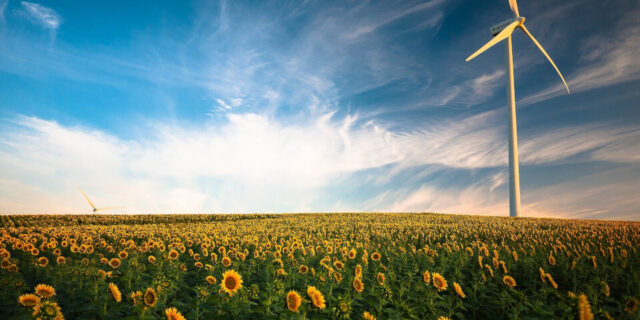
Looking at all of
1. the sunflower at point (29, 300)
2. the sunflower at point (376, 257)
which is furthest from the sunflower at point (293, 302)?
the sunflower at point (376, 257)

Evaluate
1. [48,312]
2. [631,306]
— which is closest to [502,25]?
[631,306]

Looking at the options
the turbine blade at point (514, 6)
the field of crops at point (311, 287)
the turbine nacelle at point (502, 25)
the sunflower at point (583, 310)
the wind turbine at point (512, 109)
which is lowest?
the field of crops at point (311, 287)

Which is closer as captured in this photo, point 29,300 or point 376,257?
point 29,300

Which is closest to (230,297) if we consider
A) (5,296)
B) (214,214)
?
(5,296)

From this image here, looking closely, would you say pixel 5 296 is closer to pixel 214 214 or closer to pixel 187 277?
pixel 187 277

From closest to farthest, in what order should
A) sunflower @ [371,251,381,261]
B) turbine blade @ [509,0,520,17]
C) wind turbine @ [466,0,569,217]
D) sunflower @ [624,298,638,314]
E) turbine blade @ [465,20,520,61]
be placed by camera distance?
sunflower @ [624,298,638,314] < sunflower @ [371,251,381,261] < turbine blade @ [465,20,520,61] < wind turbine @ [466,0,569,217] < turbine blade @ [509,0,520,17]

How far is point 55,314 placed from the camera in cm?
394

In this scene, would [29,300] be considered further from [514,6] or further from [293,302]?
[514,6]

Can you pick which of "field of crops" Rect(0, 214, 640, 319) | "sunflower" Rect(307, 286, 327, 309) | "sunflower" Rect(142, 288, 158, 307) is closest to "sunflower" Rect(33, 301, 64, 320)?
"field of crops" Rect(0, 214, 640, 319)

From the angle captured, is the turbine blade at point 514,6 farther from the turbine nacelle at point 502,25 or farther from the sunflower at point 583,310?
the sunflower at point 583,310

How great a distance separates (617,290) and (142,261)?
1342 cm

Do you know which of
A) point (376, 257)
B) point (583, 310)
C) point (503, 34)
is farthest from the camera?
point (503, 34)

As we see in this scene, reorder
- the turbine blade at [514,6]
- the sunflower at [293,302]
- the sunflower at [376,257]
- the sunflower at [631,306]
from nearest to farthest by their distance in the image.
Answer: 1. the sunflower at [293,302]
2. the sunflower at [631,306]
3. the sunflower at [376,257]
4. the turbine blade at [514,6]

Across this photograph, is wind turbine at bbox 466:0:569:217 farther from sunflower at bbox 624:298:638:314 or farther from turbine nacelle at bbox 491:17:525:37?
sunflower at bbox 624:298:638:314
